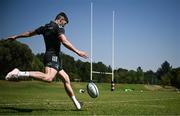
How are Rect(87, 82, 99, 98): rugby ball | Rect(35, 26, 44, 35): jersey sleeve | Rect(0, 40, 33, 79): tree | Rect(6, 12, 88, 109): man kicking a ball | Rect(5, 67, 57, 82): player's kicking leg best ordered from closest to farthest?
Rect(5, 67, 57, 82): player's kicking leg
Rect(6, 12, 88, 109): man kicking a ball
Rect(35, 26, 44, 35): jersey sleeve
Rect(87, 82, 99, 98): rugby ball
Rect(0, 40, 33, 79): tree

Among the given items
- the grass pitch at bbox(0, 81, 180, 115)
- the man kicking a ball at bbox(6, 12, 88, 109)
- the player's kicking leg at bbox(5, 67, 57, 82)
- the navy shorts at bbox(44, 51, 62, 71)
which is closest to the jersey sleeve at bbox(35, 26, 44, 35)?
the man kicking a ball at bbox(6, 12, 88, 109)

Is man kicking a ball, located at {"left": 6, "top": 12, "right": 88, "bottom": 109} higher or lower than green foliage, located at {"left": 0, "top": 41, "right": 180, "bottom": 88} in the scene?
lower

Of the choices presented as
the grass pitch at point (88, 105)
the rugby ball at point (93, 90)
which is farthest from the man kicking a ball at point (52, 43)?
the rugby ball at point (93, 90)

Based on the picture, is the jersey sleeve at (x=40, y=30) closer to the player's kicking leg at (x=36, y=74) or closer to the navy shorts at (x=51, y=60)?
the navy shorts at (x=51, y=60)

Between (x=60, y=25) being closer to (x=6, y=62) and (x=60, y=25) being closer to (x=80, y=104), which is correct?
(x=80, y=104)

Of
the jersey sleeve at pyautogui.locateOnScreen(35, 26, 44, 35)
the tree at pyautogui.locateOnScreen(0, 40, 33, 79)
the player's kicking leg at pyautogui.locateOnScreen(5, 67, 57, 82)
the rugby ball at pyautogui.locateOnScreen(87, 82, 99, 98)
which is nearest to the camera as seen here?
the player's kicking leg at pyautogui.locateOnScreen(5, 67, 57, 82)

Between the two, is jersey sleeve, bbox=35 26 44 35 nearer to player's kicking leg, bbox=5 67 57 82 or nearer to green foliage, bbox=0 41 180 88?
player's kicking leg, bbox=5 67 57 82

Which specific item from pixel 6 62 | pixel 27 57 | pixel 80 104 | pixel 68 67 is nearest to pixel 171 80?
pixel 68 67

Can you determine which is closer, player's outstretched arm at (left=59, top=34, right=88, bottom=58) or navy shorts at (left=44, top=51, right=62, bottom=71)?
player's outstretched arm at (left=59, top=34, right=88, bottom=58)

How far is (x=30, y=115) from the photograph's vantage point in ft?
22.4

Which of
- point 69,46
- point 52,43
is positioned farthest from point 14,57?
point 69,46

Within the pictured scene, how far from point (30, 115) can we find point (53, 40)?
180 centimetres

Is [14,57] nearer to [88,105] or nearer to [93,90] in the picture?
[88,105]

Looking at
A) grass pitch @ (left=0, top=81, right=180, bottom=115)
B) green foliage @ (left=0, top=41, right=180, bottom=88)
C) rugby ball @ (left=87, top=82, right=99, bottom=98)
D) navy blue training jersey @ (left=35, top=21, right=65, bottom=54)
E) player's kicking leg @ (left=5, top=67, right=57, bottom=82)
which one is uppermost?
green foliage @ (left=0, top=41, right=180, bottom=88)
